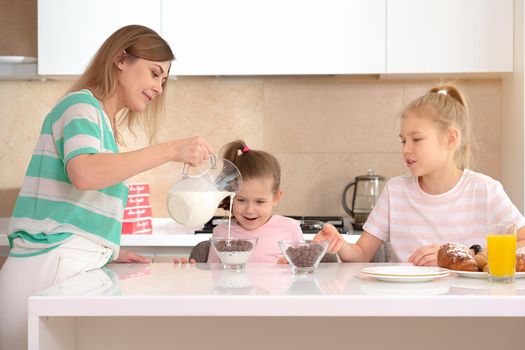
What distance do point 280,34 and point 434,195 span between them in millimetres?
1268

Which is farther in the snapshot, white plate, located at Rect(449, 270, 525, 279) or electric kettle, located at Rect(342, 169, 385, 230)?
electric kettle, located at Rect(342, 169, 385, 230)

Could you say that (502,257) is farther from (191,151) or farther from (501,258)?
(191,151)

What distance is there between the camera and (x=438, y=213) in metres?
2.29

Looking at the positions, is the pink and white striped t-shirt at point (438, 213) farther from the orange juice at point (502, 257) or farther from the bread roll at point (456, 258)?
the orange juice at point (502, 257)

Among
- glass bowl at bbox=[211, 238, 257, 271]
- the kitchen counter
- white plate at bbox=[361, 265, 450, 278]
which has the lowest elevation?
the kitchen counter

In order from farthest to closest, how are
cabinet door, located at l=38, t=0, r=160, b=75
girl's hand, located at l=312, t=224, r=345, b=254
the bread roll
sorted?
cabinet door, located at l=38, t=0, r=160, b=75 → girl's hand, located at l=312, t=224, r=345, b=254 → the bread roll

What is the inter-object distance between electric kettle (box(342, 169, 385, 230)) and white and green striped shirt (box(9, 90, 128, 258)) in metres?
1.74

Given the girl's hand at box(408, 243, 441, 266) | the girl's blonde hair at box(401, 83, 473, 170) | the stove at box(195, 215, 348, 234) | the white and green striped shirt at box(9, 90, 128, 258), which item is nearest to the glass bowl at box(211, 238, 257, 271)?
the white and green striped shirt at box(9, 90, 128, 258)

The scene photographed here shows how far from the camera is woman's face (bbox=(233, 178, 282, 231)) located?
244 centimetres

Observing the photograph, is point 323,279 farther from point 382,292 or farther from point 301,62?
point 301,62

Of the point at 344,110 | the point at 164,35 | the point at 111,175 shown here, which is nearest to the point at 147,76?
the point at 111,175

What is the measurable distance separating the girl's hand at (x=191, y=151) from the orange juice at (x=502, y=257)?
62 cm

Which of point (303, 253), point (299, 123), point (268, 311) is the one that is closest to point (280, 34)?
point (299, 123)

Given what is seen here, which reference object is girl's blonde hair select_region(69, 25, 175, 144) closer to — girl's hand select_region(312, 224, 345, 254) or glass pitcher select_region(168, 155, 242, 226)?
glass pitcher select_region(168, 155, 242, 226)
